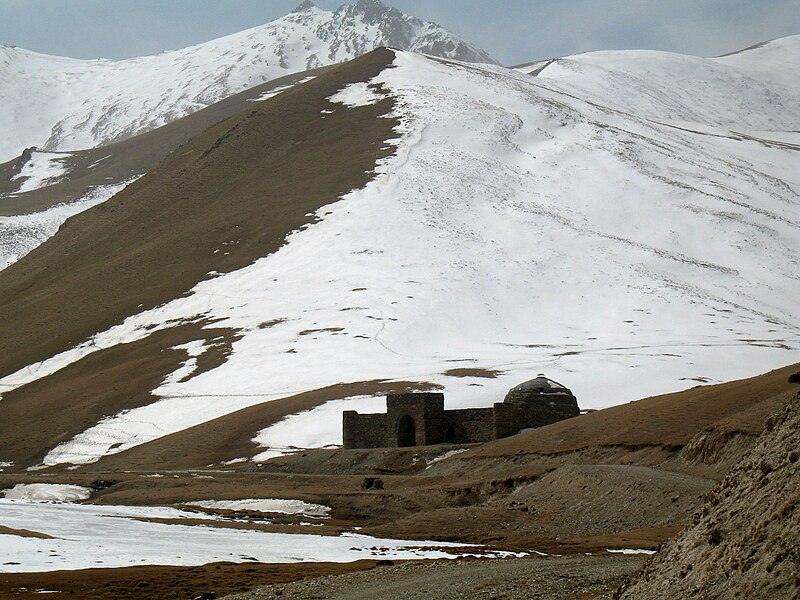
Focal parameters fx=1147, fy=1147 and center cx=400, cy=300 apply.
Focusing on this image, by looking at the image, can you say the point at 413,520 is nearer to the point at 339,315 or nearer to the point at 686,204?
the point at 339,315

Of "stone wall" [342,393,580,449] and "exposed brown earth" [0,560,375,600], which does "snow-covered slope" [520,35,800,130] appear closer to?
"stone wall" [342,393,580,449]

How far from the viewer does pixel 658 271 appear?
88.4 meters

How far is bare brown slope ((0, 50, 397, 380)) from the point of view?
9106 cm

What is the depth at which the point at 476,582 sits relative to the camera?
17266mm

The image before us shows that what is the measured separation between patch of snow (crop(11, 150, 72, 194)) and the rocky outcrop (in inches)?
6877

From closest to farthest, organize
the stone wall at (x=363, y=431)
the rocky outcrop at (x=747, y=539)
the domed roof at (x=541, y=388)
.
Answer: the rocky outcrop at (x=747, y=539) < the domed roof at (x=541, y=388) < the stone wall at (x=363, y=431)

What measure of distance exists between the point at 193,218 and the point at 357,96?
31.7 metres

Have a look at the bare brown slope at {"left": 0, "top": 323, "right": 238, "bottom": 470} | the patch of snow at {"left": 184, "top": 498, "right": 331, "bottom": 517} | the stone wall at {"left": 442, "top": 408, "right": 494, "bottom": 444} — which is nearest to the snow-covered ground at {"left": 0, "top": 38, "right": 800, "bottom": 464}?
the bare brown slope at {"left": 0, "top": 323, "right": 238, "bottom": 470}

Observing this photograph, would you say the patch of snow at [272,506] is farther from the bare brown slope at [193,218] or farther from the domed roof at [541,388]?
the bare brown slope at [193,218]

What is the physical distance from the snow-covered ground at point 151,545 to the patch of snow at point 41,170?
511 ft

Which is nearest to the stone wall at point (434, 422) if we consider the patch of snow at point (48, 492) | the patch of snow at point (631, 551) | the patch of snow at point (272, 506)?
the patch of snow at point (48, 492)

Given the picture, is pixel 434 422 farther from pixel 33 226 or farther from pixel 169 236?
pixel 33 226

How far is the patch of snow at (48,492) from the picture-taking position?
40.6 meters

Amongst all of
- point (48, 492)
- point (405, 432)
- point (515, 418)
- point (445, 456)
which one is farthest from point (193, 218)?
point (445, 456)
